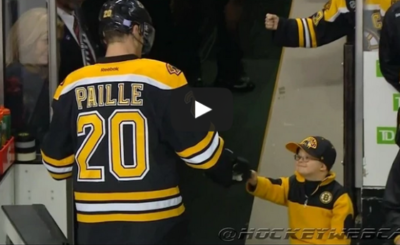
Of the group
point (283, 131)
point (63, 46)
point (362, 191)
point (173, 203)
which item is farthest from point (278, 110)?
point (173, 203)

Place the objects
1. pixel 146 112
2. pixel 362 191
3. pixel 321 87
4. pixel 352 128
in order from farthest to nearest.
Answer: pixel 321 87 → pixel 352 128 → pixel 362 191 → pixel 146 112

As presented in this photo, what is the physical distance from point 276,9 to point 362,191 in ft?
3.22

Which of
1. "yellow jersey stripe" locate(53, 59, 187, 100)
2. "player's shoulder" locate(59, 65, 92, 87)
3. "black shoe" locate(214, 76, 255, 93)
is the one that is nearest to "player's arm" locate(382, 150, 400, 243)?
"yellow jersey stripe" locate(53, 59, 187, 100)

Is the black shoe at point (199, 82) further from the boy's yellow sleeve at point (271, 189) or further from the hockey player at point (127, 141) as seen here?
the hockey player at point (127, 141)

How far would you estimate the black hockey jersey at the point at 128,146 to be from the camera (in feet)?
7.55

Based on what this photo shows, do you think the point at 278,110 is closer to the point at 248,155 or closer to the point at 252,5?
the point at 248,155

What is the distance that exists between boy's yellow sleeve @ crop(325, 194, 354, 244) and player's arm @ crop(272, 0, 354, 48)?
2.45 ft

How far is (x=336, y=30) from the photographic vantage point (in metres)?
3.18

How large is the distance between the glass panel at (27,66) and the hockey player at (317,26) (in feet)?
3.22

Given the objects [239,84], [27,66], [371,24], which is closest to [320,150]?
[371,24]

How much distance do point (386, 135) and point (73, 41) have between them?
140cm

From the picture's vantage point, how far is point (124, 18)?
7.75ft

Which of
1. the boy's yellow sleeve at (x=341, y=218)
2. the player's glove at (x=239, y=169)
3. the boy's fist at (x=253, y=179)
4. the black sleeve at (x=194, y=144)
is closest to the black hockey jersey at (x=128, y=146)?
the black sleeve at (x=194, y=144)
